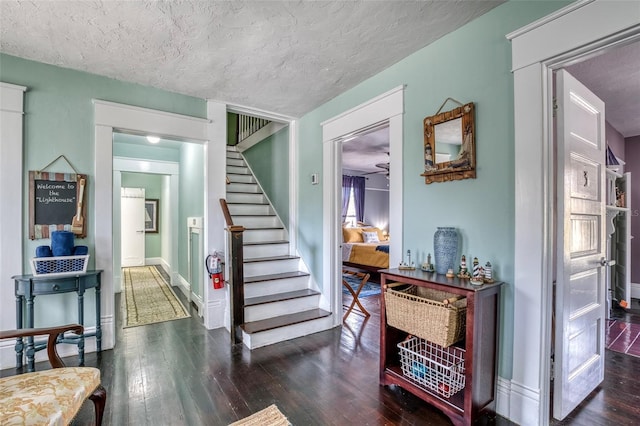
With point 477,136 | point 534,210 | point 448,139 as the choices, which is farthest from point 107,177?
point 534,210

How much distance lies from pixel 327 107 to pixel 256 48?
4.06 feet

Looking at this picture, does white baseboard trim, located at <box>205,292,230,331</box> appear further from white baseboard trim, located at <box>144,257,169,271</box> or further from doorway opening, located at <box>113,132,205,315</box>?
white baseboard trim, located at <box>144,257,169,271</box>

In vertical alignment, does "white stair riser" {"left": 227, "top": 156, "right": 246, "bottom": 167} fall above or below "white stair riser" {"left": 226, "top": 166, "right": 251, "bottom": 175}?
above

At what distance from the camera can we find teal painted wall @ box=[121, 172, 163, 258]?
736cm

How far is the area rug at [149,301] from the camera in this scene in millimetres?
3662

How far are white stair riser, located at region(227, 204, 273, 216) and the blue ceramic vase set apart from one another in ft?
9.64

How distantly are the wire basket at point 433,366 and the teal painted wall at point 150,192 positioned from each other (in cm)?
739

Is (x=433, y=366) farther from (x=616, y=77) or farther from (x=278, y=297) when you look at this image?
(x=616, y=77)

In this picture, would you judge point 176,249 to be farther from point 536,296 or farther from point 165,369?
point 536,296

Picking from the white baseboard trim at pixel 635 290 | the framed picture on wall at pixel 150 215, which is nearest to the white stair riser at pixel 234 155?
the framed picture on wall at pixel 150 215

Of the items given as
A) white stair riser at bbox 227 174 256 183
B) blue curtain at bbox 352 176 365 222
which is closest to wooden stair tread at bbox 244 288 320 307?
white stair riser at bbox 227 174 256 183

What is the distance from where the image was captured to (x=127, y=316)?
3.73m

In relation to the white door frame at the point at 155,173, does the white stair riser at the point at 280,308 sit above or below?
below

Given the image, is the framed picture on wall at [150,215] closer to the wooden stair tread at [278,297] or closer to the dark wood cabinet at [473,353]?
the wooden stair tread at [278,297]
